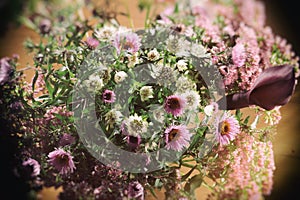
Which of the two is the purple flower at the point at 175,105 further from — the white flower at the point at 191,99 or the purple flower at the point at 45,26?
the purple flower at the point at 45,26

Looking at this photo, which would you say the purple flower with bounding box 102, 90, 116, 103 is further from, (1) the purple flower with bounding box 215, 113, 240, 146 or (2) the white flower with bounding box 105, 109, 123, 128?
(1) the purple flower with bounding box 215, 113, 240, 146

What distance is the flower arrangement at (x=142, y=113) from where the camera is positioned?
0.81 m

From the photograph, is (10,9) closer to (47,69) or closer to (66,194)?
(47,69)

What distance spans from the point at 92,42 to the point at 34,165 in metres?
0.30

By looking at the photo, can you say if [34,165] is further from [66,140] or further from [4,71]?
[4,71]

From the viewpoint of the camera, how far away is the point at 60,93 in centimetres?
86

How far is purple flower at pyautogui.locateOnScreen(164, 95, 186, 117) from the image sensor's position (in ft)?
2.64

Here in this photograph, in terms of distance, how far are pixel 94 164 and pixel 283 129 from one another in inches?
18.6

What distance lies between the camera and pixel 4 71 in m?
0.91

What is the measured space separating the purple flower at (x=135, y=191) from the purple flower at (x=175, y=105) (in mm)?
162

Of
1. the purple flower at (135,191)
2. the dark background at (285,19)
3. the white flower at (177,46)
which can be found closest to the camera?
the purple flower at (135,191)

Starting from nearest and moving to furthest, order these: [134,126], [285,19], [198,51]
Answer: [134,126], [198,51], [285,19]

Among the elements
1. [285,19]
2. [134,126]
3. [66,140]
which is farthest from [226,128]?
[285,19]

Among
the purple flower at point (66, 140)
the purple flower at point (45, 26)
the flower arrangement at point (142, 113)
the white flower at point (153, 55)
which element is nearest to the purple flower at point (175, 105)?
the flower arrangement at point (142, 113)
